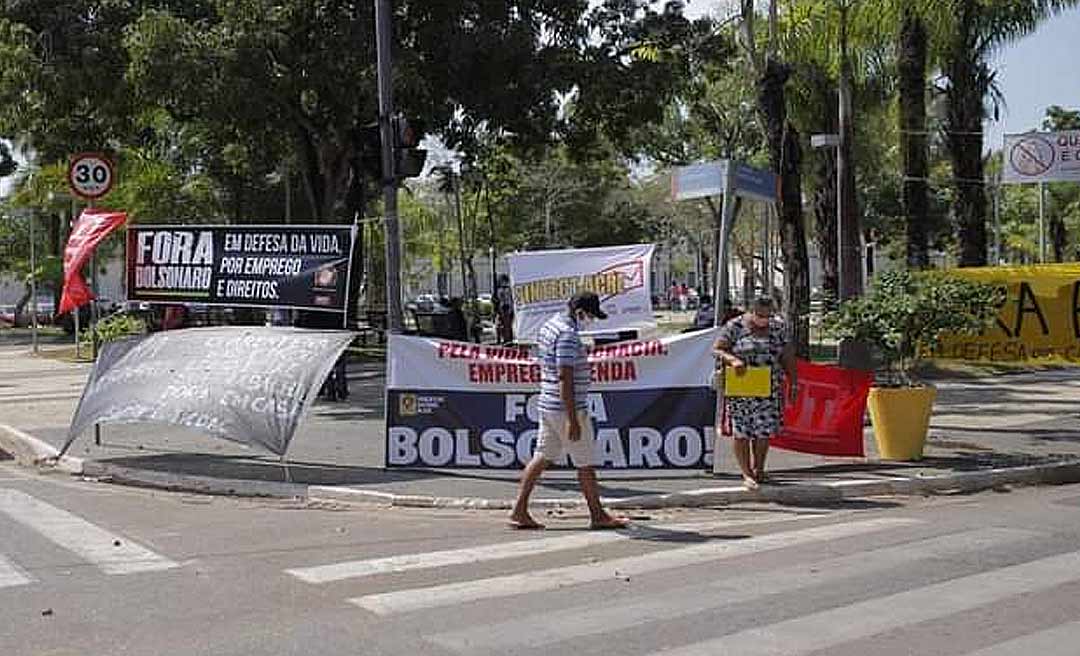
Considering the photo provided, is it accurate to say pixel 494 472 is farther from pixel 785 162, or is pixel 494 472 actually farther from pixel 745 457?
pixel 785 162

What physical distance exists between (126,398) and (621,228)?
53.0 meters

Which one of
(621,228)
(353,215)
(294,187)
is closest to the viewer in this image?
(353,215)

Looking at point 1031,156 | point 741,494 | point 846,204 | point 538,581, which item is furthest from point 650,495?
point 1031,156

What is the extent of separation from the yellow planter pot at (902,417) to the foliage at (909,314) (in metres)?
0.39

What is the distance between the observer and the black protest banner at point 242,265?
44.7ft

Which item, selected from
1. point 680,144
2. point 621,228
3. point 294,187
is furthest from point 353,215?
point 621,228

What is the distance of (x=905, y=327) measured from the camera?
1238cm

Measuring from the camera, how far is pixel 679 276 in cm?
9675

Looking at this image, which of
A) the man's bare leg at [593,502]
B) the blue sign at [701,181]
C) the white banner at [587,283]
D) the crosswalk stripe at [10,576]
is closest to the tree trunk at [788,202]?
the white banner at [587,283]

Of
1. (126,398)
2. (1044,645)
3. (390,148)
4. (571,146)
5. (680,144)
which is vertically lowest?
(1044,645)

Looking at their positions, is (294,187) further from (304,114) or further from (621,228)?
(621,228)

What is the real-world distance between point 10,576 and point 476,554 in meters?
2.98

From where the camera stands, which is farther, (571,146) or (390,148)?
(571,146)

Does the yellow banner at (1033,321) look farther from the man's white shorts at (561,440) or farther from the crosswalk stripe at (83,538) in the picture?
the crosswalk stripe at (83,538)
